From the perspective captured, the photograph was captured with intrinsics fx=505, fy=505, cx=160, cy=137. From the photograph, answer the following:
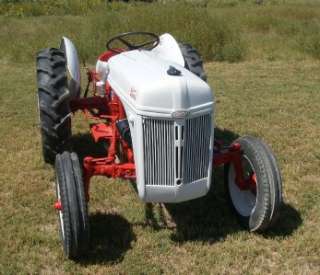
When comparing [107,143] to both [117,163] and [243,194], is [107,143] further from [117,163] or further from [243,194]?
[243,194]

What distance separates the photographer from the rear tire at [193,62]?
15.4 ft

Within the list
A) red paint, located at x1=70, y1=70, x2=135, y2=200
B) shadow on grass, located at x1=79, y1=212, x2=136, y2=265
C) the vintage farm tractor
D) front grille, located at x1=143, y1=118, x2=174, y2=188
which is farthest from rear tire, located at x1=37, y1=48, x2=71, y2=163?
front grille, located at x1=143, y1=118, x2=174, y2=188

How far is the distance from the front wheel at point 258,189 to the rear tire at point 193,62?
1.13 m

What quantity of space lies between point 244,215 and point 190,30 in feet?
24.2

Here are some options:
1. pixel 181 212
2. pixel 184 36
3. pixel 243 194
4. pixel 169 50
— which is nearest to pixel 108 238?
pixel 181 212

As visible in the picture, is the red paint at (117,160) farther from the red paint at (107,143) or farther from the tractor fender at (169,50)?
the tractor fender at (169,50)

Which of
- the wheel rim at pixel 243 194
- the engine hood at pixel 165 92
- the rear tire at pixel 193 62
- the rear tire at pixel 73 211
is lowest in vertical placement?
the wheel rim at pixel 243 194

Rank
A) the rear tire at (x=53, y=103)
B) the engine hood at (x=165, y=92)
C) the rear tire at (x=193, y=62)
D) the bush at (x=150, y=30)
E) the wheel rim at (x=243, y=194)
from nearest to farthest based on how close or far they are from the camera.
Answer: the engine hood at (x=165, y=92) < the wheel rim at (x=243, y=194) < the rear tire at (x=53, y=103) < the rear tire at (x=193, y=62) < the bush at (x=150, y=30)

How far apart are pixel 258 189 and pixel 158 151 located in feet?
2.61

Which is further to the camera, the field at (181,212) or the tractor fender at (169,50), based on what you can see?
the tractor fender at (169,50)

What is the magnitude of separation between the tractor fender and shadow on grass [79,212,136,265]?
1.62m

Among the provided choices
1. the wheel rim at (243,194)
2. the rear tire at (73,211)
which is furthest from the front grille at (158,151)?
the wheel rim at (243,194)

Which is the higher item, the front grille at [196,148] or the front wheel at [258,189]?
the front grille at [196,148]

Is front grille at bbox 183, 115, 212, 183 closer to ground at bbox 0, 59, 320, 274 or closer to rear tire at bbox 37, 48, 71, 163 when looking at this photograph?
ground at bbox 0, 59, 320, 274
